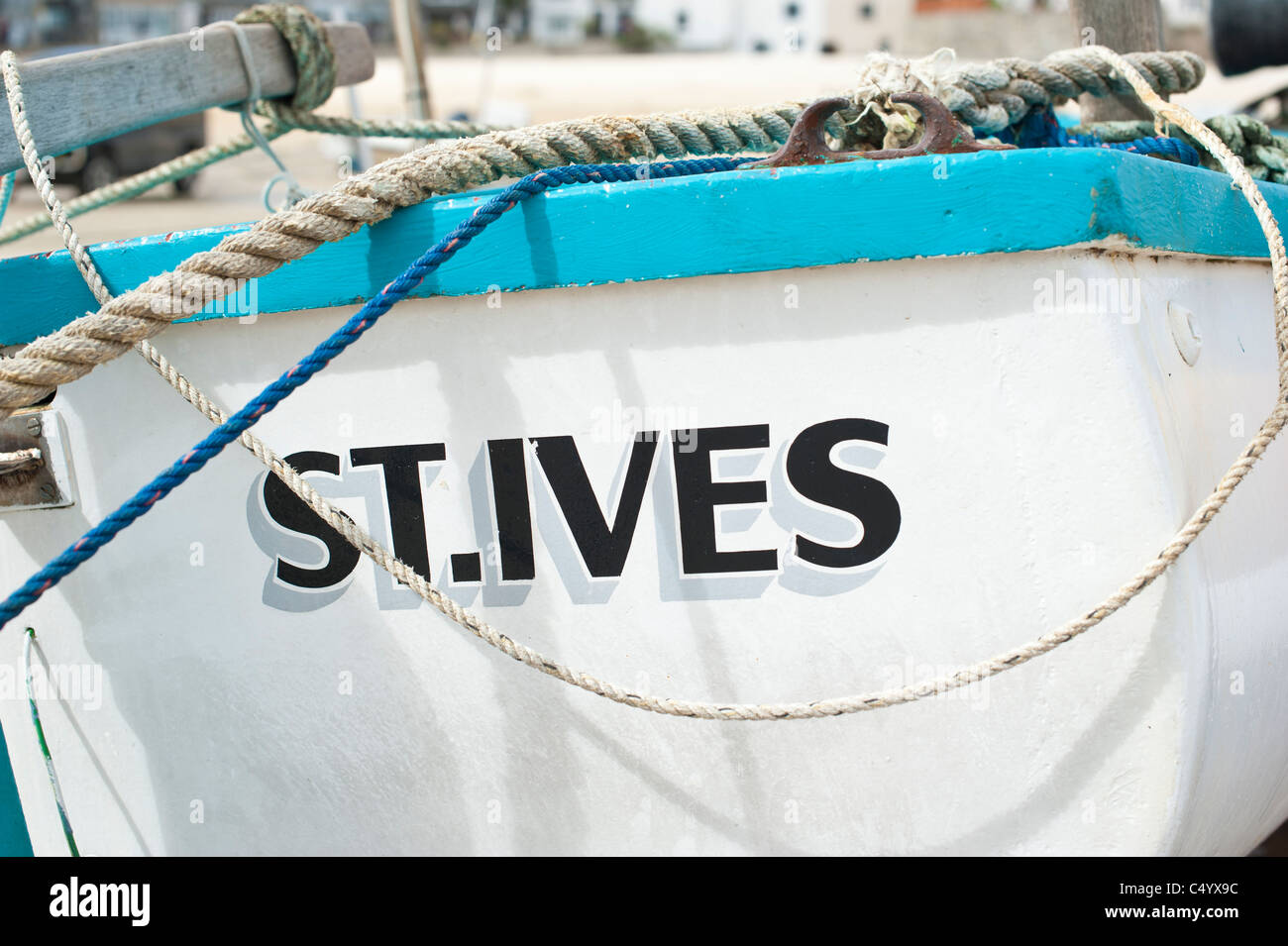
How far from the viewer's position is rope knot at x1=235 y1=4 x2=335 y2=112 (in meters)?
3.00

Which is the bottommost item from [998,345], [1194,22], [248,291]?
[1194,22]

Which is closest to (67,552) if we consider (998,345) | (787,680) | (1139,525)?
(787,680)

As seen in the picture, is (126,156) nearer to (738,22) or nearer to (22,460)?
(22,460)

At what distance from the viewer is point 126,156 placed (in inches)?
569

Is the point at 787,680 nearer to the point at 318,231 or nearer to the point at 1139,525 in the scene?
the point at 1139,525

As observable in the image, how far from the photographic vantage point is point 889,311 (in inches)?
66.2

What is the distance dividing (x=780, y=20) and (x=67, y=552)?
42.6 meters

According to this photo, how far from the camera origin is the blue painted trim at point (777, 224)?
5.21 ft

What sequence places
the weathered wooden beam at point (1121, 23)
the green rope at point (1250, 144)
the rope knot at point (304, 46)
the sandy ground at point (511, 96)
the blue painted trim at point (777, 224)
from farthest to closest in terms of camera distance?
1. the sandy ground at point (511, 96)
2. the weathered wooden beam at point (1121, 23)
3. the rope knot at point (304, 46)
4. the green rope at point (1250, 144)
5. the blue painted trim at point (777, 224)

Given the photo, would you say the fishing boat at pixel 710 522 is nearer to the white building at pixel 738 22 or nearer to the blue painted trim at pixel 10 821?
the blue painted trim at pixel 10 821

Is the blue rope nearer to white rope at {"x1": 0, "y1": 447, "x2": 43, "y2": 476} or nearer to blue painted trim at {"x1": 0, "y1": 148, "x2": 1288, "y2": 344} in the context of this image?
blue painted trim at {"x1": 0, "y1": 148, "x2": 1288, "y2": 344}

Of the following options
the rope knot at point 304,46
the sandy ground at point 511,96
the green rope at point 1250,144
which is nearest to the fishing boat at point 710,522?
the green rope at point 1250,144

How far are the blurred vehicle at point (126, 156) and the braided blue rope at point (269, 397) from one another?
13.4 metres

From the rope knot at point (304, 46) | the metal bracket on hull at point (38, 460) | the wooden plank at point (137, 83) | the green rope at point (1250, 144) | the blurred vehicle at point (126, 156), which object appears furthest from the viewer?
the blurred vehicle at point (126, 156)
